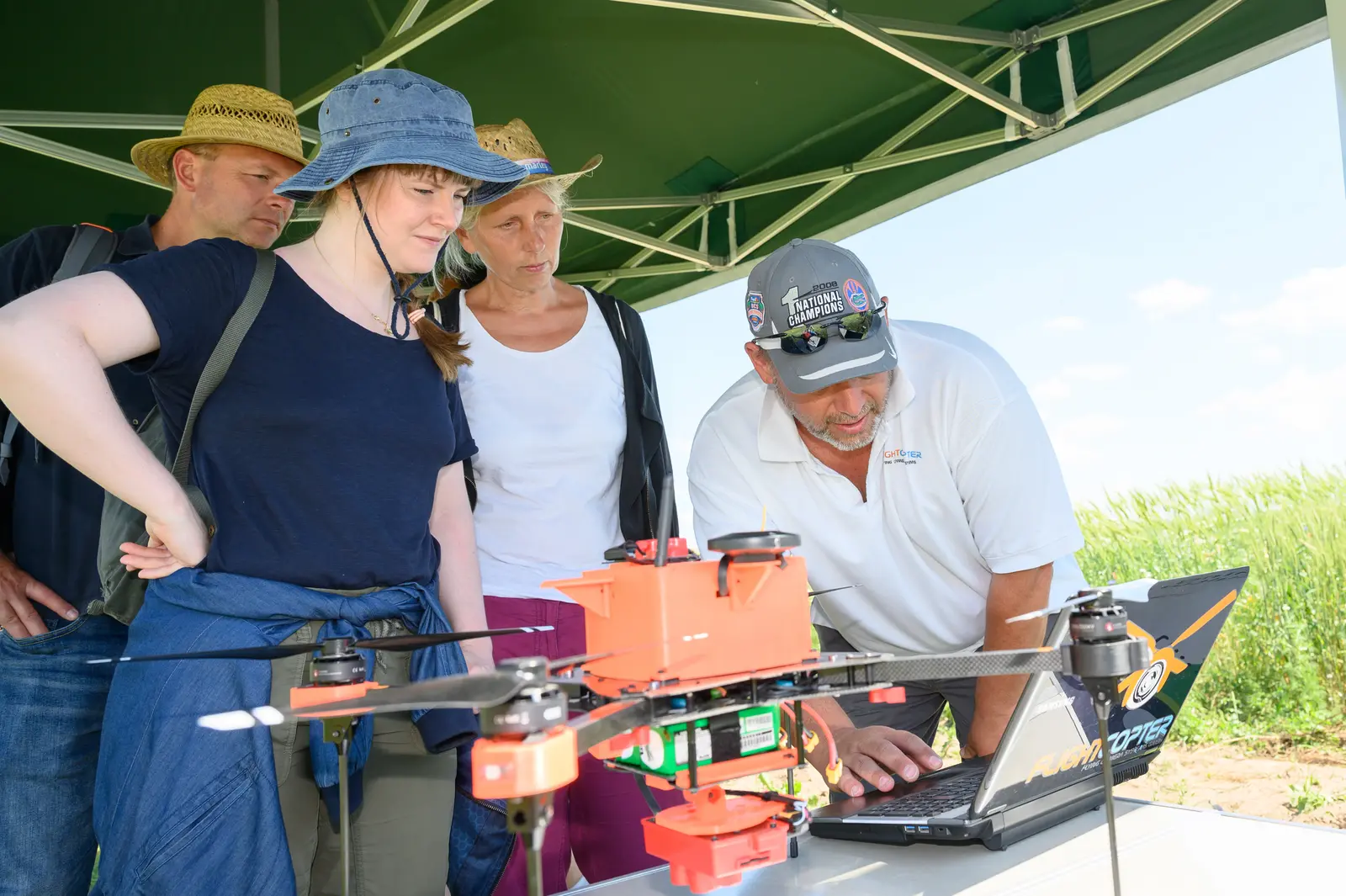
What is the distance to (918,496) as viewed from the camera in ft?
6.92

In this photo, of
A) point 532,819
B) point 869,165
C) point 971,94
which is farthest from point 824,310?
point 869,165

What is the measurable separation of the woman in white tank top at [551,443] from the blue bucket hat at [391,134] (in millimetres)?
619

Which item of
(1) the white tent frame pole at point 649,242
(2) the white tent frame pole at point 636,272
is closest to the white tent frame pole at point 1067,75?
(1) the white tent frame pole at point 649,242

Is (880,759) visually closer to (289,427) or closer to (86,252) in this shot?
(289,427)

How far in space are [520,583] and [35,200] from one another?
3.35 meters

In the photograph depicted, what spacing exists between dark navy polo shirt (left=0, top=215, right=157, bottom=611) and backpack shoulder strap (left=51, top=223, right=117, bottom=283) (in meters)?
0.03

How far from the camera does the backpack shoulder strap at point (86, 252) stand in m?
1.91

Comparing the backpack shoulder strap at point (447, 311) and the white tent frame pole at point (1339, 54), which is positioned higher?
the white tent frame pole at point (1339, 54)

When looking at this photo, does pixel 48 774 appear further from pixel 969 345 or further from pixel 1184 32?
pixel 1184 32

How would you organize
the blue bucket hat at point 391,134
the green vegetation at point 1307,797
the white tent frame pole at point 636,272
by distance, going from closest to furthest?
the blue bucket hat at point 391,134 → the green vegetation at point 1307,797 → the white tent frame pole at point 636,272

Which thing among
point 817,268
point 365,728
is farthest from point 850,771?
point 817,268

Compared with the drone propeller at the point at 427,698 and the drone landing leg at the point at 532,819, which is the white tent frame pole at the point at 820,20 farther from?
the drone landing leg at the point at 532,819

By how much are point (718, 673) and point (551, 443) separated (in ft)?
4.39

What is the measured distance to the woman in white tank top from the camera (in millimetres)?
2111
